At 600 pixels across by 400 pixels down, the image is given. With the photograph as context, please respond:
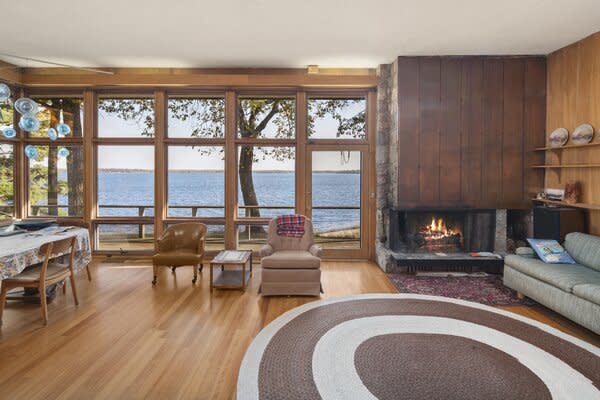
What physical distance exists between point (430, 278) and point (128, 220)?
5063 millimetres

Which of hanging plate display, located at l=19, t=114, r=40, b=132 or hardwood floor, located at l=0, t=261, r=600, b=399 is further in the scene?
hanging plate display, located at l=19, t=114, r=40, b=132

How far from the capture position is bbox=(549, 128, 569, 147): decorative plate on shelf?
471cm

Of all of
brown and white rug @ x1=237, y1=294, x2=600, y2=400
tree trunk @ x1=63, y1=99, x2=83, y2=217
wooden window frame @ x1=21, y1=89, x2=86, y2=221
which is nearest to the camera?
brown and white rug @ x1=237, y1=294, x2=600, y2=400

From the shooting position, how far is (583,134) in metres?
4.38

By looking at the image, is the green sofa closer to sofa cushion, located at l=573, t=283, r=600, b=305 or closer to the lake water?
sofa cushion, located at l=573, t=283, r=600, b=305

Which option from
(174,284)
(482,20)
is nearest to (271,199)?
(174,284)

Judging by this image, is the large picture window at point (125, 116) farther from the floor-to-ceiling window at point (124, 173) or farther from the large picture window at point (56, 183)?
the large picture window at point (56, 183)

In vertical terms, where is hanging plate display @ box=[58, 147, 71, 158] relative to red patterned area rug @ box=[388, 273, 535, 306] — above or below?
above

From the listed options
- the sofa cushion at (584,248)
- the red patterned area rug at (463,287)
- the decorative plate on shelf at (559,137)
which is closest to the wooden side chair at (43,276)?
the red patterned area rug at (463,287)

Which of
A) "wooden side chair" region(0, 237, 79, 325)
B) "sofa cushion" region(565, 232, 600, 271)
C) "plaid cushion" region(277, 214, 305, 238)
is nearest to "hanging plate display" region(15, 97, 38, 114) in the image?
"wooden side chair" region(0, 237, 79, 325)

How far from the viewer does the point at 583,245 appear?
3820mm

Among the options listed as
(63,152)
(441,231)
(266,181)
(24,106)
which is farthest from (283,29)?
(63,152)

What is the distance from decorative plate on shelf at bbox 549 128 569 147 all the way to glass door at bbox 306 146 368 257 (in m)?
2.69

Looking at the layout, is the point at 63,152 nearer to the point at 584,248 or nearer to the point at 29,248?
the point at 29,248
